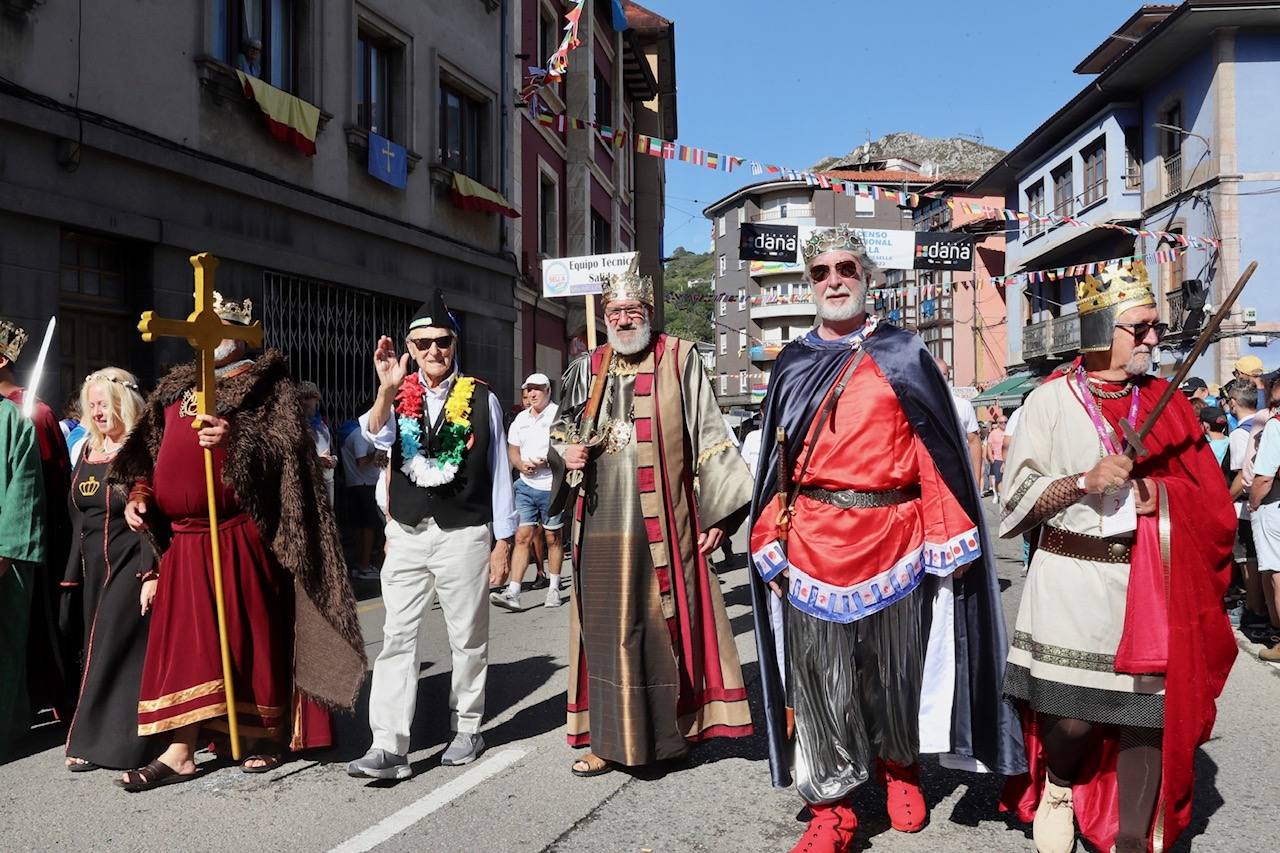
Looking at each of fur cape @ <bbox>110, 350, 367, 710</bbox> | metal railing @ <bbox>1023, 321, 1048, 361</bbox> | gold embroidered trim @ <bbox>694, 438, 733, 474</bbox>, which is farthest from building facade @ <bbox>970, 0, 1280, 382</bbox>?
fur cape @ <bbox>110, 350, 367, 710</bbox>

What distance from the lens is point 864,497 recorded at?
3.94 metres

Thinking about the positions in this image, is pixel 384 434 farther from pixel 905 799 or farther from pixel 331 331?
pixel 331 331

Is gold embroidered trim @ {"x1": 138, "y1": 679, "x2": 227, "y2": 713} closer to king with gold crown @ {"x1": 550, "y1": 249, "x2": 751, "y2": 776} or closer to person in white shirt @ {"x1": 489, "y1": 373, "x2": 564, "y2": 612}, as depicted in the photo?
king with gold crown @ {"x1": 550, "y1": 249, "x2": 751, "y2": 776}

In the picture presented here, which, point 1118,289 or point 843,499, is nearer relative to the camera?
point 1118,289

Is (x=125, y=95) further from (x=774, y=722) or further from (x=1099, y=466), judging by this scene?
(x=1099, y=466)

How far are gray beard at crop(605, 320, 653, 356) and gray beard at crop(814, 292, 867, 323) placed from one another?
0.99 meters

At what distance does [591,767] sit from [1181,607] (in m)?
2.41

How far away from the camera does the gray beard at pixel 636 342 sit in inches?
194

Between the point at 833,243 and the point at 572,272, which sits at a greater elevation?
the point at 572,272

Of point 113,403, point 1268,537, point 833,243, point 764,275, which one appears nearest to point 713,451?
point 833,243

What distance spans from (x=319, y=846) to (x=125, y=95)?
8249mm

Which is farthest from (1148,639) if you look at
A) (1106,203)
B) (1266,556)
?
(1106,203)

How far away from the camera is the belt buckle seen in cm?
394

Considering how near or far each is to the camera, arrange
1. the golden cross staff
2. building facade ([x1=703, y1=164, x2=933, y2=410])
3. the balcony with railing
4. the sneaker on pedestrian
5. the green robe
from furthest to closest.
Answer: the balcony with railing
building facade ([x1=703, y1=164, x2=933, y2=410])
the sneaker on pedestrian
the green robe
the golden cross staff
